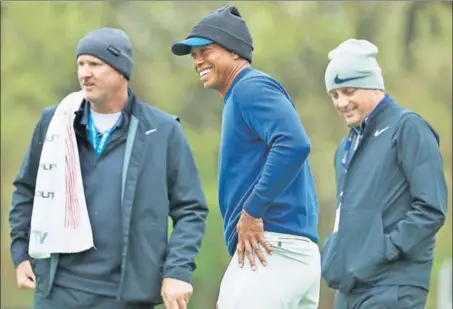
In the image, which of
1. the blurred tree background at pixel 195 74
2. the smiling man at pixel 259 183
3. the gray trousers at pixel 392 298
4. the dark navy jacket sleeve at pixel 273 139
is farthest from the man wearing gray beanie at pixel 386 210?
the blurred tree background at pixel 195 74

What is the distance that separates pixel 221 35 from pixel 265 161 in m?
0.53

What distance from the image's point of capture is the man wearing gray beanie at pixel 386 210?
5.13 metres

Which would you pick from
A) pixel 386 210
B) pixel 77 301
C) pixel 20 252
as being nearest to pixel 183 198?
pixel 77 301

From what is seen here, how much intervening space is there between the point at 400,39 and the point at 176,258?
23.1ft

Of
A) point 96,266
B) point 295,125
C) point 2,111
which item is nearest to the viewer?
point 295,125

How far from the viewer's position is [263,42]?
11273mm

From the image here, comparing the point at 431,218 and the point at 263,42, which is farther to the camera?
the point at 263,42

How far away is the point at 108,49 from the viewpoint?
5.19 meters

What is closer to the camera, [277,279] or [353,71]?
[277,279]

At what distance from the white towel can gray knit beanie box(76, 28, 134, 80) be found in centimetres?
28

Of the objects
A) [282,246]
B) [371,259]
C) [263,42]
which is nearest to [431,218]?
[371,259]

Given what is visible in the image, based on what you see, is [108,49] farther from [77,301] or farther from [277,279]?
[277,279]

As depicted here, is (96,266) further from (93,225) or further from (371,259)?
(371,259)

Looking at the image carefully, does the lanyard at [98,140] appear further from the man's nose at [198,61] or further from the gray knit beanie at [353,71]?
the gray knit beanie at [353,71]
